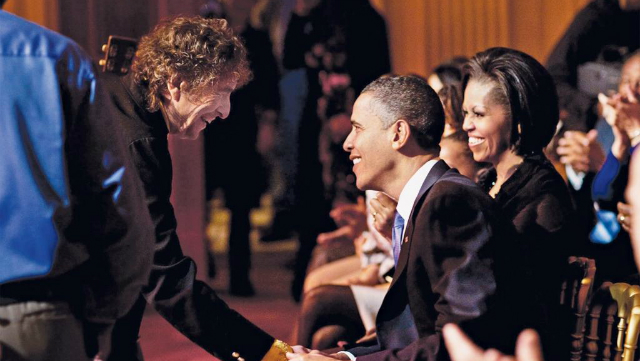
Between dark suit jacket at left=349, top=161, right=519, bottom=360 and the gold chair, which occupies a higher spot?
dark suit jacket at left=349, top=161, right=519, bottom=360

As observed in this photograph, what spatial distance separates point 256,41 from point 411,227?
334cm

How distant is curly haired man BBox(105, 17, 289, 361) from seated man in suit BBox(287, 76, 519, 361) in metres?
0.19

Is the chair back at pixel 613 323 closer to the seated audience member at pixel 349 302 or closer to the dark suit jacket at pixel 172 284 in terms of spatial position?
the dark suit jacket at pixel 172 284

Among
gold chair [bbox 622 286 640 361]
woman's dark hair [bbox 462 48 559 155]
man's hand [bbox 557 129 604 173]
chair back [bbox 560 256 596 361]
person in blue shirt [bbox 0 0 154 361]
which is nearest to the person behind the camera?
person in blue shirt [bbox 0 0 154 361]

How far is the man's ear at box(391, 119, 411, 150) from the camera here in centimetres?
200

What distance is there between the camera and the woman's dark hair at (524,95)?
229 cm

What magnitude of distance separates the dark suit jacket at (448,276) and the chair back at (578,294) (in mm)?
266

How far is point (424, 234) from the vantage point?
1.74 metres

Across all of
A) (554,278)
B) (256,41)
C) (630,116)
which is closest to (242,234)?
(256,41)

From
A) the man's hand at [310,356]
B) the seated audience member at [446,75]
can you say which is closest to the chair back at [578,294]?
the man's hand at [310,356]

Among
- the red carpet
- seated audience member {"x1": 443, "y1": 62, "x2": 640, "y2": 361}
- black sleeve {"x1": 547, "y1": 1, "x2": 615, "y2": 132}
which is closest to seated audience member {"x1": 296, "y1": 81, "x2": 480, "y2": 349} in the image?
the red carpet

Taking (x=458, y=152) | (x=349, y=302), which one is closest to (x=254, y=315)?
(x=349, y=302)

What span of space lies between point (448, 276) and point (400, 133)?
46 cm

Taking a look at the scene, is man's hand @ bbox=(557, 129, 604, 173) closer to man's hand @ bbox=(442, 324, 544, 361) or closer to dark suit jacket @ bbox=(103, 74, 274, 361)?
dark suit jacket @ bbox=(103, 74, 274, 361)
